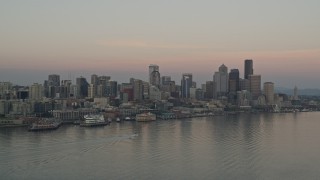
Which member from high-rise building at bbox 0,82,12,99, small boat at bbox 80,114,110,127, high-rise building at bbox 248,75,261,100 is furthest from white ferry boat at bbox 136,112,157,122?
high-rise building at bbox 248,75,261,100

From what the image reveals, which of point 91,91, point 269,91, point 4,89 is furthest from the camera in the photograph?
point 269,91

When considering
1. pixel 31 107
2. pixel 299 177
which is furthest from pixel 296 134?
pixel 31 107

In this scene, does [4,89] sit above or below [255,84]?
below

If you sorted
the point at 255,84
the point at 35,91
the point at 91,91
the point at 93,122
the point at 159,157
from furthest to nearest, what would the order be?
the point at 255,84, the point at 91,91, the point at 35,91, the point at 93,122, the point at 159,157

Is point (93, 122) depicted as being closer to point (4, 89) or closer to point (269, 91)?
point (4, 89)

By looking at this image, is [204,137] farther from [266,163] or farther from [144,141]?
[266,163]

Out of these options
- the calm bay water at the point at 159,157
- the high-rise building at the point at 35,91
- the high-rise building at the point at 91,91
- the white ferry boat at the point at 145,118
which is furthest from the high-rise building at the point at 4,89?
the calm bay water at the point at 159,157

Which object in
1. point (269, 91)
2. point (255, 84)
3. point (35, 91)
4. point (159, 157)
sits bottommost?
point (159, 157)

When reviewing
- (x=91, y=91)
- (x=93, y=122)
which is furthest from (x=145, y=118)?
(x=91, y=91)
